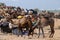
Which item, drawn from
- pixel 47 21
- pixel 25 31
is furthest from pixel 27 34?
pixel 47 21

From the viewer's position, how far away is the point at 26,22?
14.6m

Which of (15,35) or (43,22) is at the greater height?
(43,22)

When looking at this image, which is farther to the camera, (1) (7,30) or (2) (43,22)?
(1) (7,30)

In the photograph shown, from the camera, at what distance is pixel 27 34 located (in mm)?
14742

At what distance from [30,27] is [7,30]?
252 centimetres

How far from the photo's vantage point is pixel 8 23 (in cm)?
1623

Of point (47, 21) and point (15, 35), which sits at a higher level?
point (47, 21)

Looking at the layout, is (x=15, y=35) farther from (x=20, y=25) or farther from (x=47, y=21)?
(x=47, y=21)

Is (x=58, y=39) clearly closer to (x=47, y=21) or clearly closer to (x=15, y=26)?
(x=47, y=21)

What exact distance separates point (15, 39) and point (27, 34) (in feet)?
4.37

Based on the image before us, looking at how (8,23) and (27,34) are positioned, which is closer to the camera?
(27,34)

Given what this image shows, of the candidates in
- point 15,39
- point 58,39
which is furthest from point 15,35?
point 58,39

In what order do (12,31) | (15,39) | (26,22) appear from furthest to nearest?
(12,31)
(26,22)
(15,39)

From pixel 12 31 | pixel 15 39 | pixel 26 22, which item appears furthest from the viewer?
pixel 12 31
